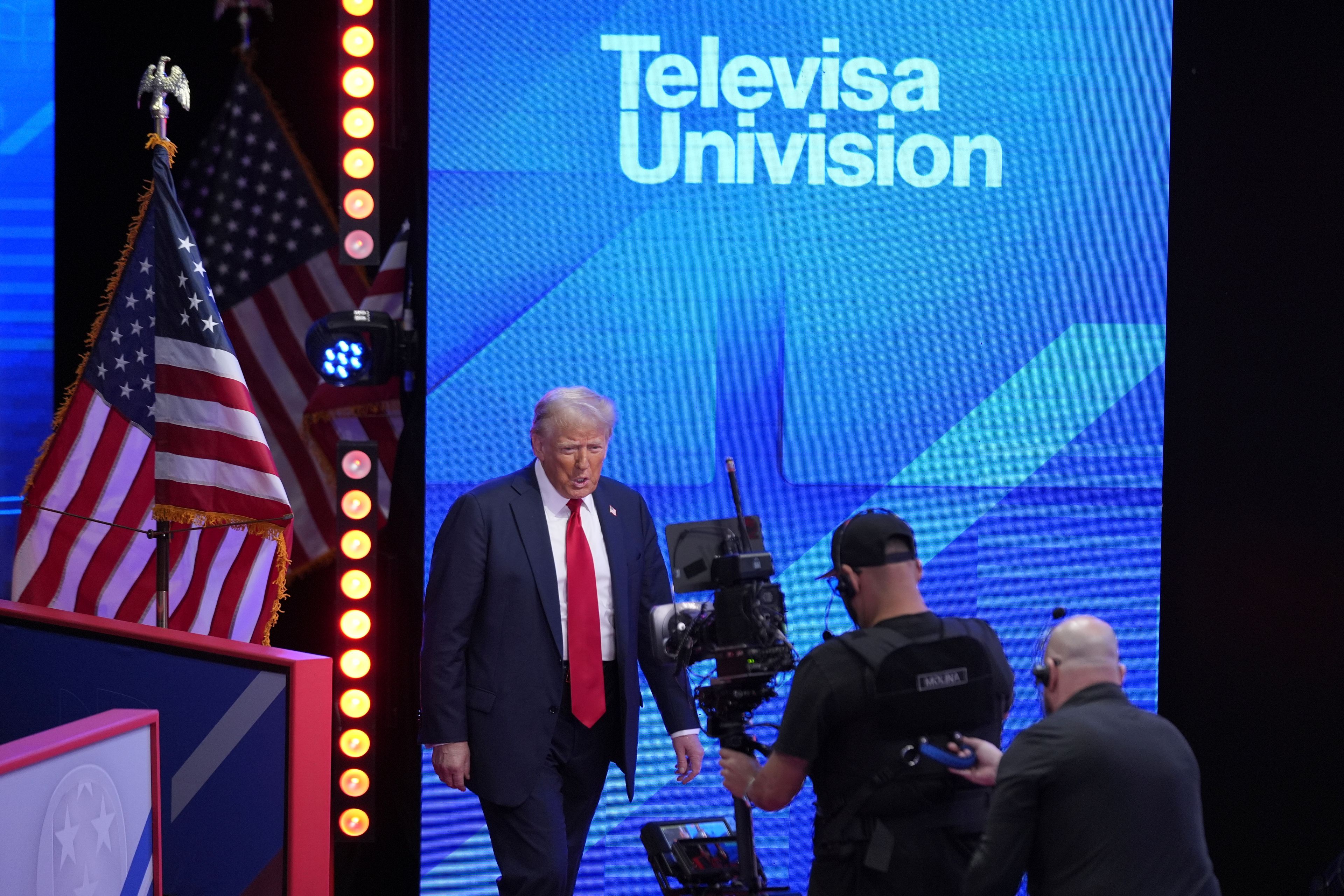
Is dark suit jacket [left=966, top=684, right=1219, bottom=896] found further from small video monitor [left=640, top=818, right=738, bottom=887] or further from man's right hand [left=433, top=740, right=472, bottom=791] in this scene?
man's right hand [left=433, top=740, right=472, bottom=791]

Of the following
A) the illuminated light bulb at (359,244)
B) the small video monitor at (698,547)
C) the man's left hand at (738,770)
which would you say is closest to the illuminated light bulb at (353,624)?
the illuminated light bulb at (359,244)

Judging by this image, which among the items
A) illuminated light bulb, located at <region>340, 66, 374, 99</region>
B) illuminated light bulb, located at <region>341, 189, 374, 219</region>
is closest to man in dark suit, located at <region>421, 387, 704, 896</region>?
illuminated light bulb, located at <region>341, 189, 374, 219</region>

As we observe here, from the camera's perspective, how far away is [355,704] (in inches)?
171

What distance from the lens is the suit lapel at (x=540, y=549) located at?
12.4 ft

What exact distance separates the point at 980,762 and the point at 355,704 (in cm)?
239

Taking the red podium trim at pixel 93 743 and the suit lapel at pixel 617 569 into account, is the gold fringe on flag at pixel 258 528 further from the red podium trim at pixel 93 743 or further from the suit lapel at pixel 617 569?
the red podium trim at pixel 93 743

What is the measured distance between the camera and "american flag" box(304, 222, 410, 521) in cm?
482

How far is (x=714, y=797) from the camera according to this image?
181 inches

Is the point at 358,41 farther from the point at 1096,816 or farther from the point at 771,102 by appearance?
the point at 1096,816

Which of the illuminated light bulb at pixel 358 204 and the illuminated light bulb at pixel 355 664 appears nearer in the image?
the illuminated light bulb at pixel 358 204

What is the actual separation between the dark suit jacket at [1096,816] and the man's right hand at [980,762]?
0.10 metres

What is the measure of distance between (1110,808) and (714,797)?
220 cm

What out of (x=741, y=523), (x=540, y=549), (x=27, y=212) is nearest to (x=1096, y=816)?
(x=741, y=523)

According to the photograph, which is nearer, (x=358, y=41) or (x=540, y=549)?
(x=540, y=549)
